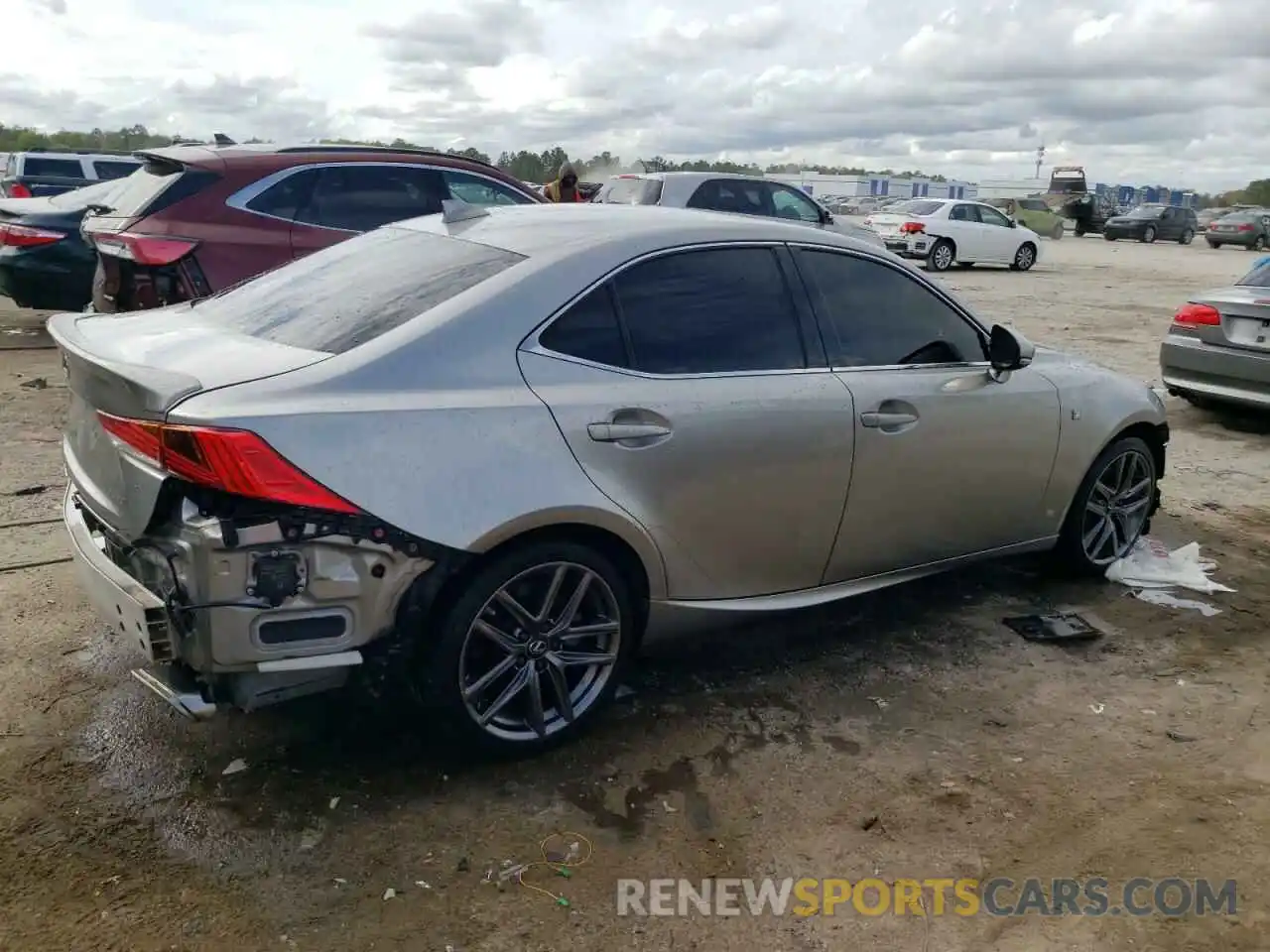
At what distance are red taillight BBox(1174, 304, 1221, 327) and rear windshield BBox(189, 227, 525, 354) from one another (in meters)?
6.91

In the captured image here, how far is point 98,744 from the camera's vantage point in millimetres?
3420

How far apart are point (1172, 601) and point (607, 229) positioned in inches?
130

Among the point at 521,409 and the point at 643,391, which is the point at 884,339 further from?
the point at 521,409

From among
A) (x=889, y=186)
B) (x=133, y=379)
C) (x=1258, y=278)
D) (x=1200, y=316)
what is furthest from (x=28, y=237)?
(x=889, y=186)

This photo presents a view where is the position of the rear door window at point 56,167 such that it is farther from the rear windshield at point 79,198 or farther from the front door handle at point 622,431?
the front door handle at point 622,431

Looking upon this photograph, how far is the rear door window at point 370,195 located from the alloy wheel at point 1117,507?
4.97m

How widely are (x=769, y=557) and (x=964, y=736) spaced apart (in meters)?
0.92

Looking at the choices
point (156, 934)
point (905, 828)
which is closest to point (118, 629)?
point (156, 934)

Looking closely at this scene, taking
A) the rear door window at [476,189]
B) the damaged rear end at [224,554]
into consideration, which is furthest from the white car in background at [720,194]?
the damaged rear end at [224,554]

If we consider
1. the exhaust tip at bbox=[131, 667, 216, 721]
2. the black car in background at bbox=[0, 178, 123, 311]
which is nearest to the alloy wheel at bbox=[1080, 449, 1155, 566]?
the exhaust tip at bbox=[131, 667, 216, 721]

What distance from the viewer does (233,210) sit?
6.86 metres

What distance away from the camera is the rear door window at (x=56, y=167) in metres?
17.7

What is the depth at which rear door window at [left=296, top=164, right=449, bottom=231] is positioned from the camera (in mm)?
7273

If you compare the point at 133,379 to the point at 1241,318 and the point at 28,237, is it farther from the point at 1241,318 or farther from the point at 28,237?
the point at 28,237
